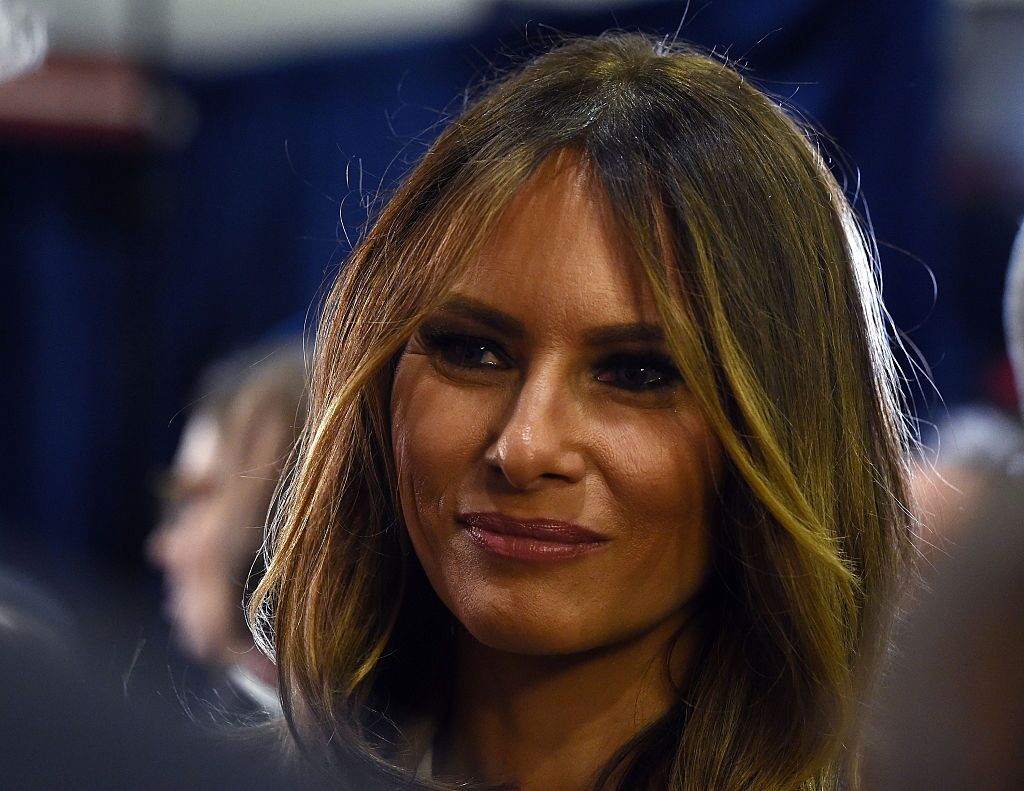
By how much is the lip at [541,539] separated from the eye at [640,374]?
0.27ft

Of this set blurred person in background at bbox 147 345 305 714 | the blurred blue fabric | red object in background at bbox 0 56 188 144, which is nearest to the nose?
blurred person in background at bbox 147 345 305 714

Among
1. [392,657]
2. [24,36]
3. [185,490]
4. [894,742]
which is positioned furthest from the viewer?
[24,36]

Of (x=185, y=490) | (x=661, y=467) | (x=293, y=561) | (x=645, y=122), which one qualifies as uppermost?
(x=645, y=122)

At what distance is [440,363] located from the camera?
0.82m

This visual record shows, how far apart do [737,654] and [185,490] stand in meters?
1.03

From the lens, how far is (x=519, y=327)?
0.77m

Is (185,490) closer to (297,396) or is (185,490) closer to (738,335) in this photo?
(297,396)

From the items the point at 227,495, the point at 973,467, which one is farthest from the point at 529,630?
the point at 227,495

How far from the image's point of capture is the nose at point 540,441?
0.74m

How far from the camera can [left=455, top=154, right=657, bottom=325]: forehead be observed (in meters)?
0.76

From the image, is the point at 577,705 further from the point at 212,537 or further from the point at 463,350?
the point at 212,537

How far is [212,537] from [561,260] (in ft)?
3.18

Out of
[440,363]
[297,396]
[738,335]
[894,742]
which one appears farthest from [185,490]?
[894,742]

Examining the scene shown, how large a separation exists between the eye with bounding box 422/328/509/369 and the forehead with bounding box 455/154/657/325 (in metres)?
0.03
